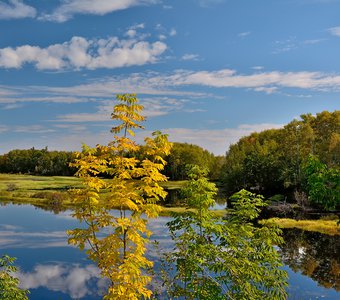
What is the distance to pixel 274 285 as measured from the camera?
11461 mm

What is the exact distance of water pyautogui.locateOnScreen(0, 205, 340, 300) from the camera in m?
28.0

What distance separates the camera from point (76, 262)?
115 ft

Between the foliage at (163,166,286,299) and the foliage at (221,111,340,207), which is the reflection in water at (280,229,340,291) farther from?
the foliage at (221,111,340,207)

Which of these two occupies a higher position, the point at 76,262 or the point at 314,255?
the point at 314,255

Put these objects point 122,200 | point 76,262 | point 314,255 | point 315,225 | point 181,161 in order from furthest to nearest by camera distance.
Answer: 1. point 181,161
2. point 315,225
3. point 314,255
4. point 76,262
5. point 122,200

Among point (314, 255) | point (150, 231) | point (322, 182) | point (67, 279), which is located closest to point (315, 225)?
point (314, 255)

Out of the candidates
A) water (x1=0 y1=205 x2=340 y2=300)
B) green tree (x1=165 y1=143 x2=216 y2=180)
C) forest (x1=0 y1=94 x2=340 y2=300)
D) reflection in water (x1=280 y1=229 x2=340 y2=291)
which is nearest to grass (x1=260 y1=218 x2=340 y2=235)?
reflection in water (x1=280 y1=229 x2=340 y2=291)

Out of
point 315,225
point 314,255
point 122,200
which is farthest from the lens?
point 315,225

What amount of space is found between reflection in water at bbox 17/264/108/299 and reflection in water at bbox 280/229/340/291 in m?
16.6

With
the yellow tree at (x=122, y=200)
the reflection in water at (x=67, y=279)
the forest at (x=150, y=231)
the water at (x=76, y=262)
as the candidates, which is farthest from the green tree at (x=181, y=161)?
the yellow tree at (x=122, y=200)

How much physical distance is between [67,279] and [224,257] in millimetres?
22264

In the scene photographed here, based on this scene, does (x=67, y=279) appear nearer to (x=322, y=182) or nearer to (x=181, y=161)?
(x=322, y=182)

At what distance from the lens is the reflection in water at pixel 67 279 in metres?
28.0

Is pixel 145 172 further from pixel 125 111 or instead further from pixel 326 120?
pixel 326 120
